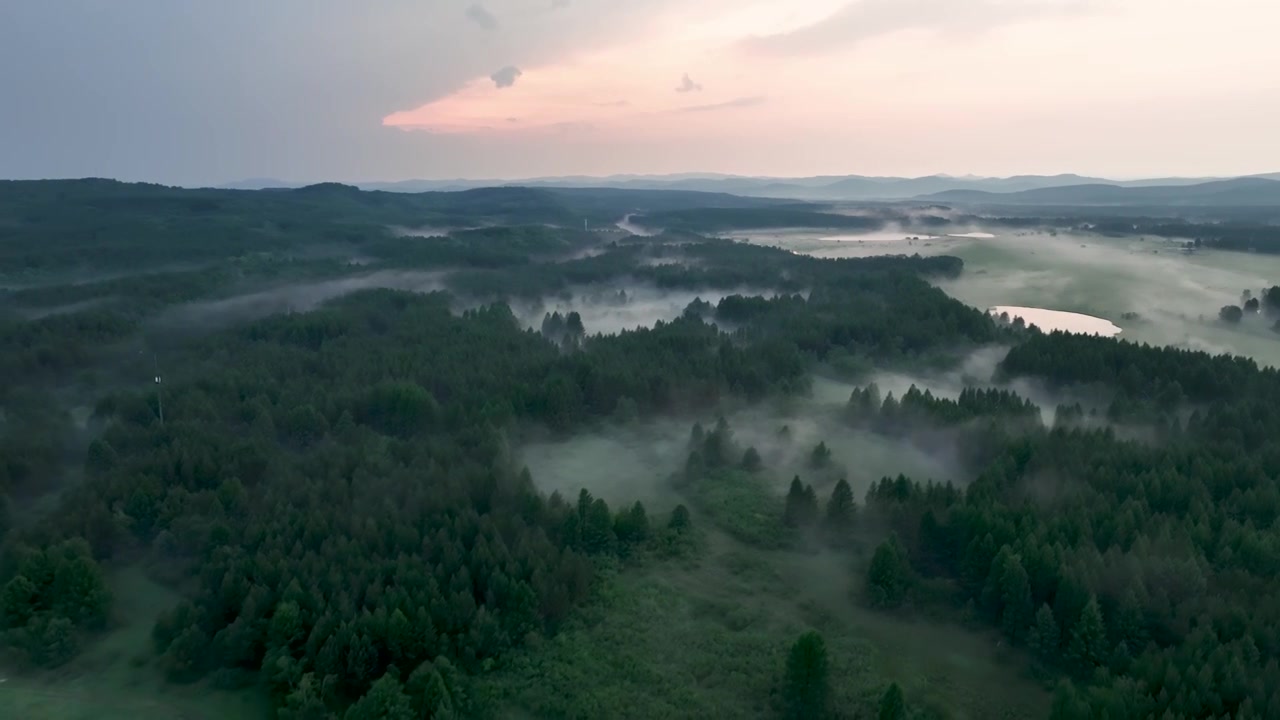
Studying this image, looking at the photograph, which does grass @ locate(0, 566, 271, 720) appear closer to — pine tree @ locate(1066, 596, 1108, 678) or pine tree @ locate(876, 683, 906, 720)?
pine tree @ locate(876, 683, 906, 720)

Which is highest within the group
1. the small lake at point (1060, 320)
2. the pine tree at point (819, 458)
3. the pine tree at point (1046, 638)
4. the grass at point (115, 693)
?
the small lake at point (1060, 320)

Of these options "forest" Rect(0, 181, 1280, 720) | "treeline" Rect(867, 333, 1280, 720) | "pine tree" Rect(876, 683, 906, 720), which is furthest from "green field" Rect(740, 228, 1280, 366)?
"pine tree" Rect(876, 683, 906, 720)

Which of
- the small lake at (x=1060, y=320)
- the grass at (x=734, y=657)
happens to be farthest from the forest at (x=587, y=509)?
the small lake at (x=1060, y=320)

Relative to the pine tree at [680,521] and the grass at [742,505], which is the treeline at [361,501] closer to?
the pine tree at [680,521]

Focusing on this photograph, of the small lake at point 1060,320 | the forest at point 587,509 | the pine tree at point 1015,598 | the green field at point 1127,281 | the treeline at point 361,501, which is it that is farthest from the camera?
the small lake at point 1060,320

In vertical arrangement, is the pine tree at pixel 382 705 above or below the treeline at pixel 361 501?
below

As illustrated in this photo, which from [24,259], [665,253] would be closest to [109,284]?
[24,259]
